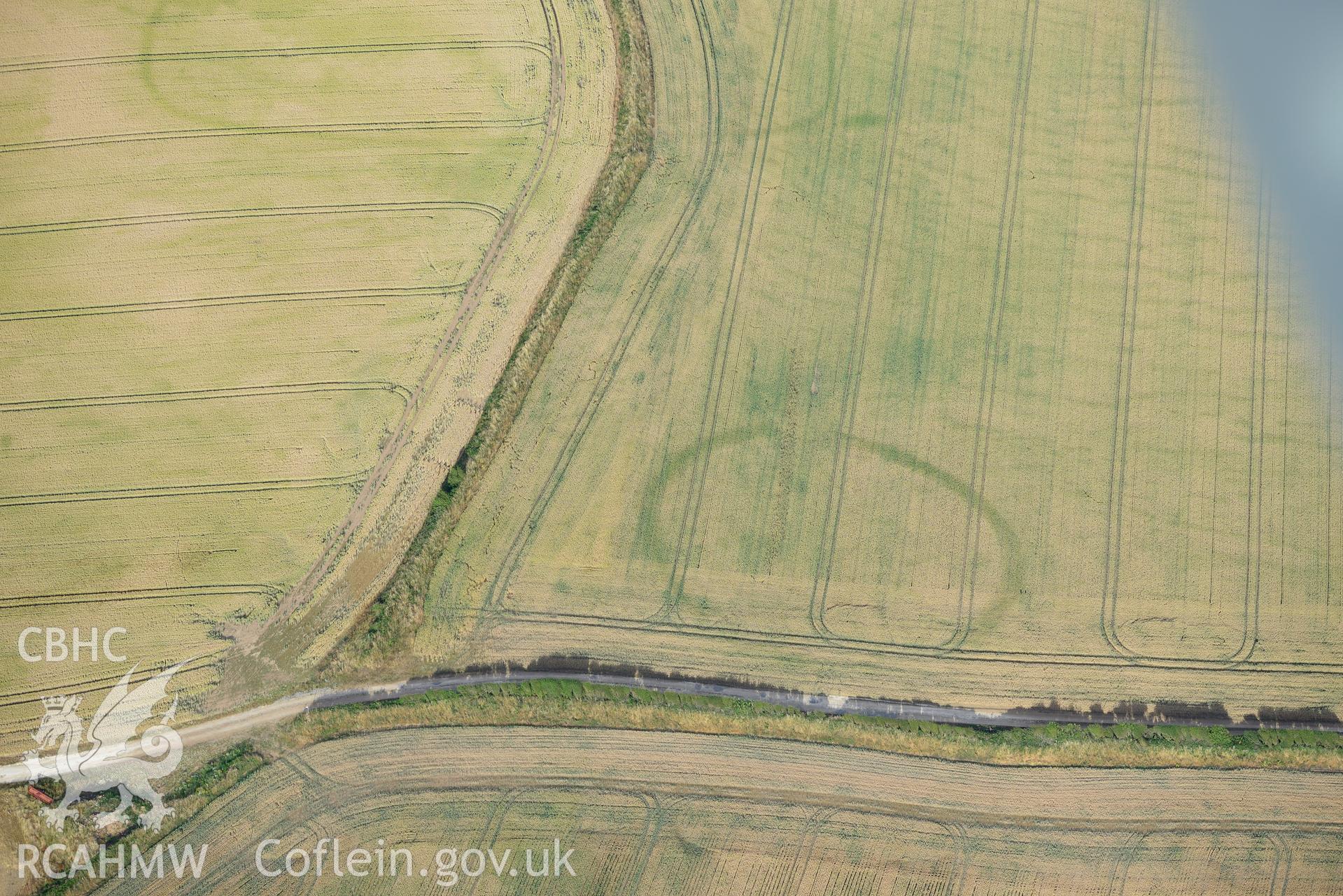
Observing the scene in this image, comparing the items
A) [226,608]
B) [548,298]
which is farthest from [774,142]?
[226,608]

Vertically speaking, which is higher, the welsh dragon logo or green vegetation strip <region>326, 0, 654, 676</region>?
green vegetation strip <region>326, 0, 654, 676</region>

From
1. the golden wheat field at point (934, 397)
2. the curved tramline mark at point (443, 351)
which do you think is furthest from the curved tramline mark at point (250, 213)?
the golden wheat field at point (934, 397)

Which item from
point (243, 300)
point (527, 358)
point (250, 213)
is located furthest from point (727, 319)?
point (250, 213)

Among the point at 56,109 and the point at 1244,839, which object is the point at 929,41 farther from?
the point at 56,109

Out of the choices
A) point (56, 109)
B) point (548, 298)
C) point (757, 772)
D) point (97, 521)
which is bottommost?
point (757, 772)

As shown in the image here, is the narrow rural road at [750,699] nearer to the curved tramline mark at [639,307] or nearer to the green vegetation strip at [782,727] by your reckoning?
the green vegetation strip at [782,727]

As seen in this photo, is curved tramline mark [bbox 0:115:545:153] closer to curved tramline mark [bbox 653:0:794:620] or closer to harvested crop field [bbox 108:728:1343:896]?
curved tramline mark [bbox 653:0:794:620]

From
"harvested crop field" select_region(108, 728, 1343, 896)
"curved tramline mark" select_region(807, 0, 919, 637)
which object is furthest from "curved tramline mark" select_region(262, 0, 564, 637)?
"curved tramline mark" select_region(807, 0, 919, 637)
